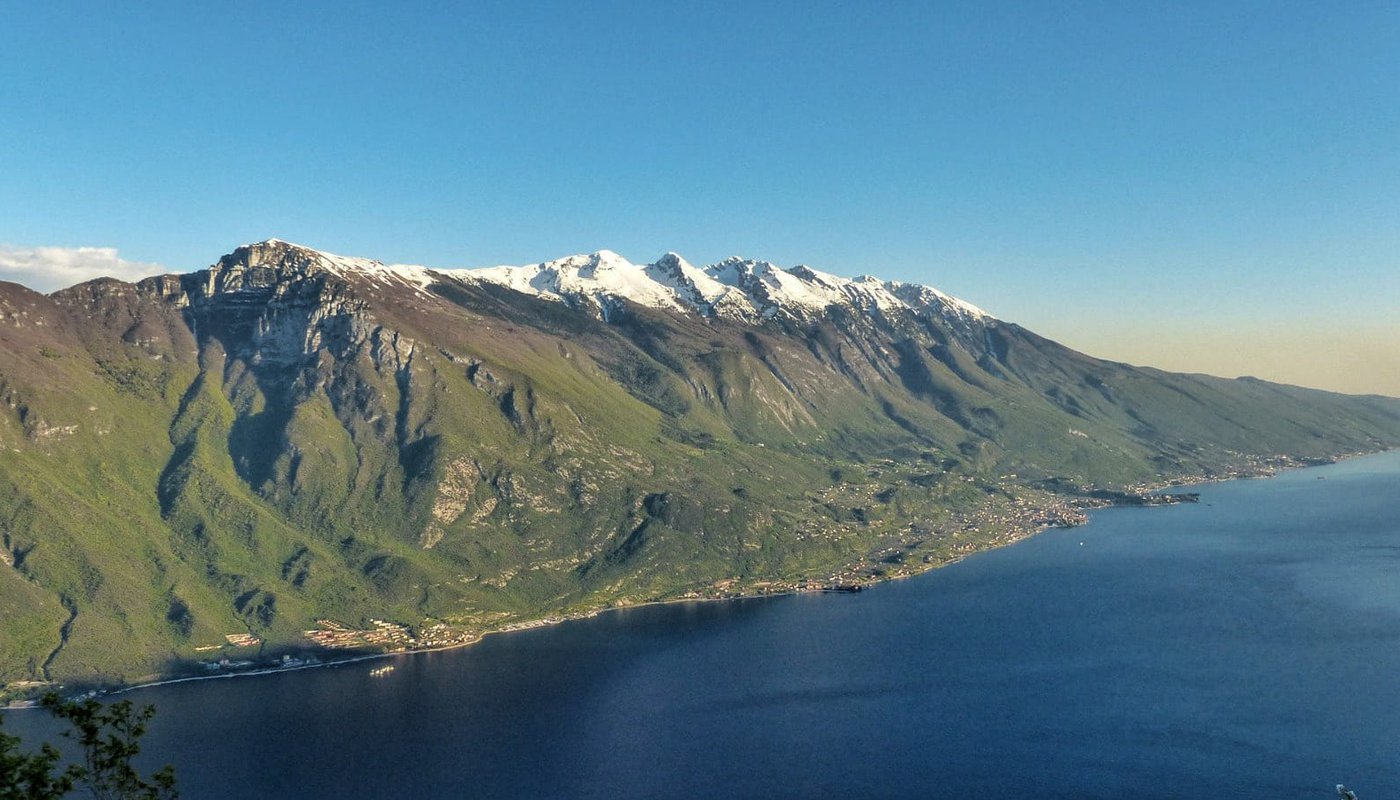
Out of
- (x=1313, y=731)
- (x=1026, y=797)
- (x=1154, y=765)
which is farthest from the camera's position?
(x=1313, y=731)

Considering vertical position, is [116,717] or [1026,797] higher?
[116,717]

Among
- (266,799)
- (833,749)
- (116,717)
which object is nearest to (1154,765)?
(833,749)

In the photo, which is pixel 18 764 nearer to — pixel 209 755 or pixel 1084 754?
pixel 209 755

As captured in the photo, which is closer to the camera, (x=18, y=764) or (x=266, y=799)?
(x=18, y=764)

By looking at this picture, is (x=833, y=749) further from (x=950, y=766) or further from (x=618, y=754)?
(x=618, y=754)

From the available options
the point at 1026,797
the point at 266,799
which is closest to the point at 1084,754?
the point at 1026,797

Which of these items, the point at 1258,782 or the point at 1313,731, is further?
the point at 1313,731

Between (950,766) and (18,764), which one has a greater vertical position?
(18,764)

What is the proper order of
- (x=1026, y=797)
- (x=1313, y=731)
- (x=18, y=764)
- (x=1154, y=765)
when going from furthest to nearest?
1. (x=1313, y=731)
2. (x=1154, y=765)
3. (x=1026, y=797)
4. (x=18, y=764)

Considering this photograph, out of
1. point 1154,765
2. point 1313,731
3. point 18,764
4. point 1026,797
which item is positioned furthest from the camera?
point 1313,731
